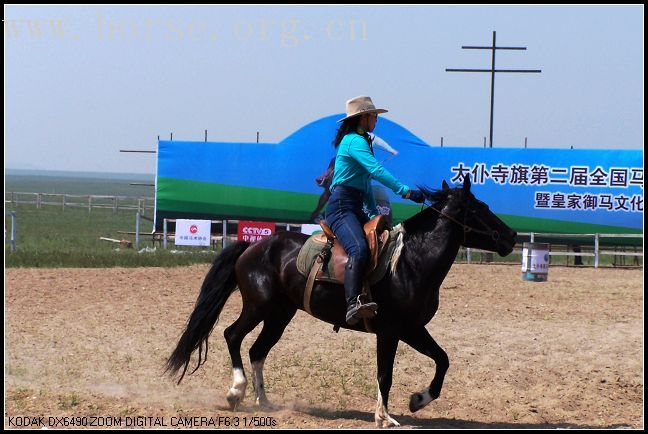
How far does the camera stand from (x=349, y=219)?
7.77 m

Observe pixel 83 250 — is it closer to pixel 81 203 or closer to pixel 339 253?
pixel 339 253

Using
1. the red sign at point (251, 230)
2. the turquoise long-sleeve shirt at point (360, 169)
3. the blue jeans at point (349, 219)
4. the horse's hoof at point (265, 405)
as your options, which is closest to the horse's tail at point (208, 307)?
the horse's hoof at point (265, 405)

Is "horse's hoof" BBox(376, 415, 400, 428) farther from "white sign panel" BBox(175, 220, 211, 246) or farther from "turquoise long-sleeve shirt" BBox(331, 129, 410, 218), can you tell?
"white sign panel" BBox(175, 220, 211, 246)

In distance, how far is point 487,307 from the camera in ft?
46.1

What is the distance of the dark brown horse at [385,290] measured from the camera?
770cm

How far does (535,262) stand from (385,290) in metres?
11.1

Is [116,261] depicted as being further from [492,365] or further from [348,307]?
[348,307]

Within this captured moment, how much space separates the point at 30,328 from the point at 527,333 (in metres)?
5.75

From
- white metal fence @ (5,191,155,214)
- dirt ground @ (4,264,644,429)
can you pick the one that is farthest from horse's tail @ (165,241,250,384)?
white metal fence @ (5,191,155,214)

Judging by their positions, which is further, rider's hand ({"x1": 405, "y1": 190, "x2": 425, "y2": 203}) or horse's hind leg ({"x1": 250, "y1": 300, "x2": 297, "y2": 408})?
horse's hind leg ({"x1": 250, "y1": 300, "x2": 297, "y2": 408})

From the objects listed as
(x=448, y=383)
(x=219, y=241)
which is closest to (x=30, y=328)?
(x=448, y=383)

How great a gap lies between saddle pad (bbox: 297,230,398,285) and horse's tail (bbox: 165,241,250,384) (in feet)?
2.77

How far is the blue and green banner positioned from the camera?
24.5 metres

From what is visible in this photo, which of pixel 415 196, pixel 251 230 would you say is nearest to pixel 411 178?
pixel 251 230
